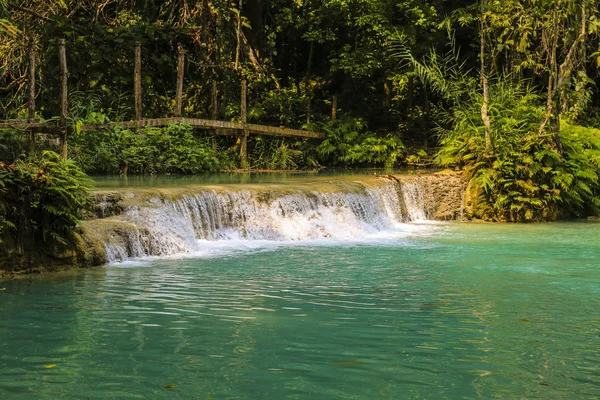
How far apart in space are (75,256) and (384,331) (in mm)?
4407

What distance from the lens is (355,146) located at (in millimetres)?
23922

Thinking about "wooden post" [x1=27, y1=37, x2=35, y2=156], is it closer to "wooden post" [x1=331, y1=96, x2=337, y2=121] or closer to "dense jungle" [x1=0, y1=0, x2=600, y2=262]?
"dense jungle" [x1=0, y1=0, x2=600, y2=262]

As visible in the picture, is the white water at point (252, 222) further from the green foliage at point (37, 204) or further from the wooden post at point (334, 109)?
the wooden post at point (334, 109)

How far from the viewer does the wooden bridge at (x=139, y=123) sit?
15.7 metres

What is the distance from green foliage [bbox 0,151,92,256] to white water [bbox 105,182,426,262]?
86cm

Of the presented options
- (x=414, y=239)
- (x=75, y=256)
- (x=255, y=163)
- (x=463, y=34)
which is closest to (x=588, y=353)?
(x=75, y=256)

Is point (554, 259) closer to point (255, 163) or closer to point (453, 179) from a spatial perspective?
point (453, 179)

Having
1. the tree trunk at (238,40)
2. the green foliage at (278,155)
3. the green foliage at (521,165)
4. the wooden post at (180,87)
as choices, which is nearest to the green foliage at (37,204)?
the green foliage at (521,165)

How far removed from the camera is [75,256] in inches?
360

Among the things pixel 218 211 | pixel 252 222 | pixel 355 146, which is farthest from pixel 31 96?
pixel 355 146

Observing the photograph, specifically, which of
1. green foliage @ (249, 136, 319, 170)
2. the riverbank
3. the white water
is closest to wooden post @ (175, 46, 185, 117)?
green foliage @ (249, 136, 319, 170)

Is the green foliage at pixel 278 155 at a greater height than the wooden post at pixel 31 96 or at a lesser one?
lesser

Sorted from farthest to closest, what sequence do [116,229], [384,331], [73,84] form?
1. [73,84]
2. [116,229]
3. [384,331]

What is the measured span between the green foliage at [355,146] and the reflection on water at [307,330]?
13773 millimetres
